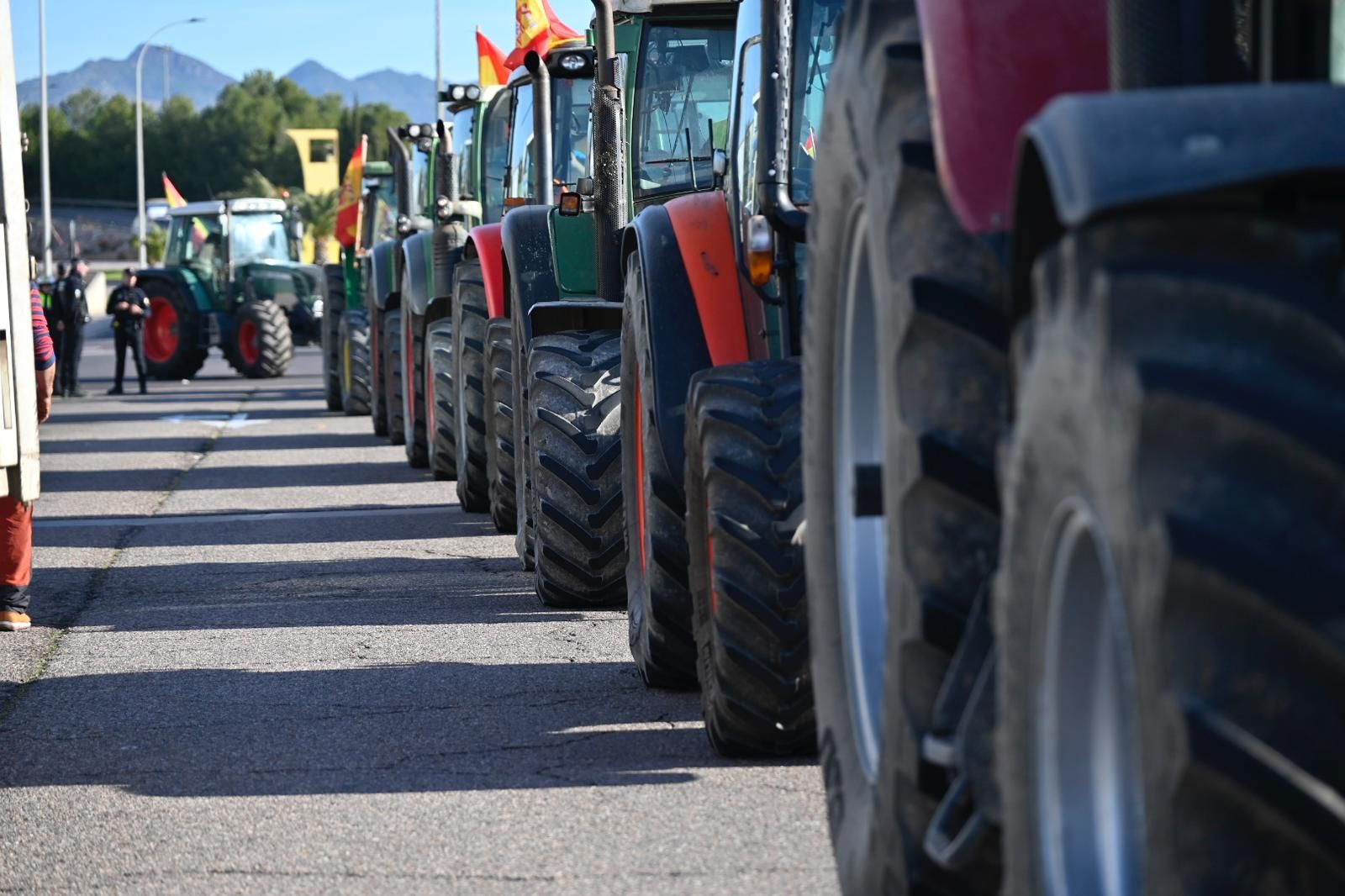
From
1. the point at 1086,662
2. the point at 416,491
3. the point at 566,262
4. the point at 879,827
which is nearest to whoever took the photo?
the point at 1086,662

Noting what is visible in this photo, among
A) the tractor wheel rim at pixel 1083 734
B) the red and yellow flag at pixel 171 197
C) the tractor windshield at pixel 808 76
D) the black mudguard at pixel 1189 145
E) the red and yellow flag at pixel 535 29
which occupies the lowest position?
the tractor wheel rim at pixel 1083 734

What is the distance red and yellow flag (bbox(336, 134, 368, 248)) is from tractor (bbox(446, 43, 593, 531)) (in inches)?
370

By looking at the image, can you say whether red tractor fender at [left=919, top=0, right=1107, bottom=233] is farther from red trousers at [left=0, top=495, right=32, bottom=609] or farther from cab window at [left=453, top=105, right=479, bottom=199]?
cab window at [left=453, top=105, right=479, bottom=199]

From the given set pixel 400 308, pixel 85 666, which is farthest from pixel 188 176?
pixel 85 666

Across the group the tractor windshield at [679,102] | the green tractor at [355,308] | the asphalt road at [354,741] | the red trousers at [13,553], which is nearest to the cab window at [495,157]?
the asphalt road at [354,741]

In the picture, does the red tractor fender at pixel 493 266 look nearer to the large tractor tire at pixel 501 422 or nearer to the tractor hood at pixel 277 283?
the large tractor tire at pixel 501 422

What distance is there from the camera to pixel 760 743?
5305mm

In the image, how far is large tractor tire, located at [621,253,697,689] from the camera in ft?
19.2

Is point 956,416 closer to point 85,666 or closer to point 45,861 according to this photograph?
point 45,861

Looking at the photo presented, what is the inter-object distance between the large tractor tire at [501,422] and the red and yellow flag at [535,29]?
1.50 m

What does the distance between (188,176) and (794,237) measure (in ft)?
408

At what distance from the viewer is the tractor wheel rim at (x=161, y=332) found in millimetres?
30438

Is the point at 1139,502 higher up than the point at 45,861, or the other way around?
the point at 1139,502

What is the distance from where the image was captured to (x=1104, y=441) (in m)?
1.98
